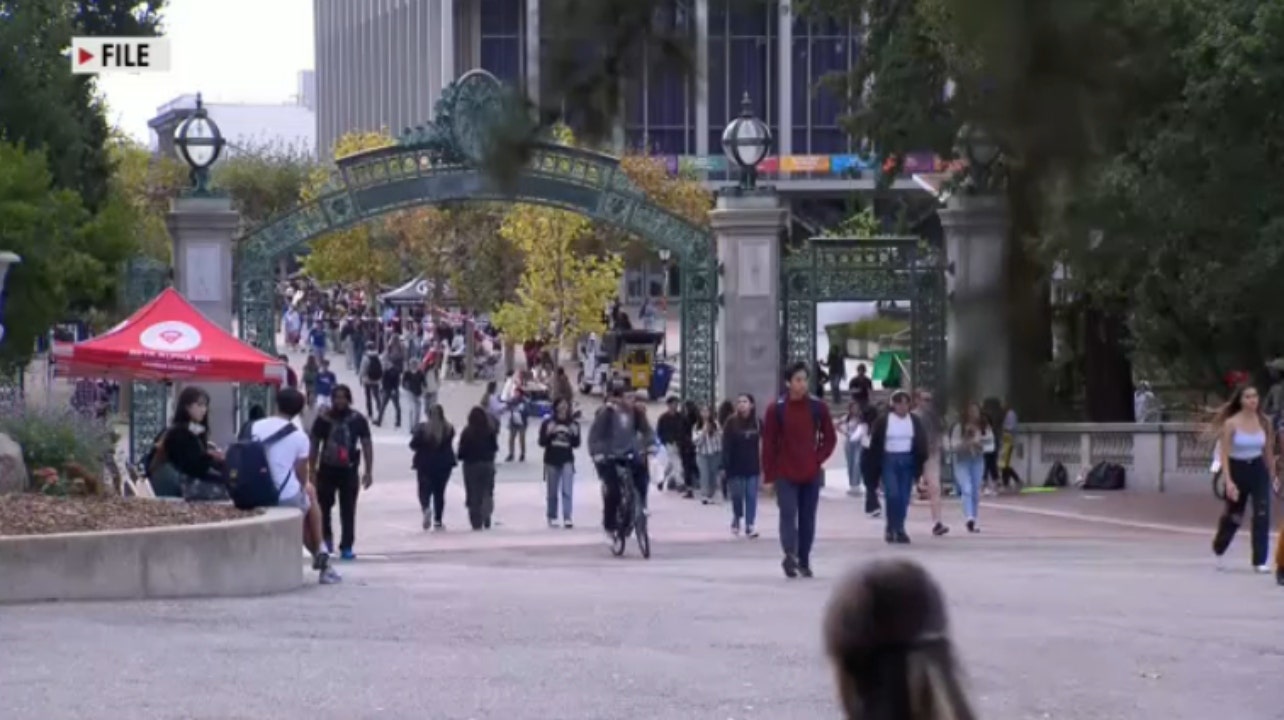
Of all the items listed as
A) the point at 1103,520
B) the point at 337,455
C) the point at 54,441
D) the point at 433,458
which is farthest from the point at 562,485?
the point at 54,441

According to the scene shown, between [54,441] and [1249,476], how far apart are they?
29.1 feet

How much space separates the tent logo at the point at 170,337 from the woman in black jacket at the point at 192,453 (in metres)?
5.41

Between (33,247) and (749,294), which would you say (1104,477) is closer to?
(749,294)

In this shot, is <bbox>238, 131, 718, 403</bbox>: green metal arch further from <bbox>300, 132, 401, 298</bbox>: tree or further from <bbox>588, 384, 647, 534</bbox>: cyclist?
<bbox>300, 132, 401, 298</bbox>: tree

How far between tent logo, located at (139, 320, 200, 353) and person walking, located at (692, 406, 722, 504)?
A: 7216 millimetres

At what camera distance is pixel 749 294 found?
28.5m

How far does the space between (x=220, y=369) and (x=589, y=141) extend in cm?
1981

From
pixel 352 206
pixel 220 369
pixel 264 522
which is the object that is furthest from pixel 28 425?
pixel 352 206

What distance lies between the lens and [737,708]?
1091 cm

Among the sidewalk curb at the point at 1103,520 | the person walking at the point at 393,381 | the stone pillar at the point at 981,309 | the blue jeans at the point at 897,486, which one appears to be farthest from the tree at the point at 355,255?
the stone pillar at the point at 981,309

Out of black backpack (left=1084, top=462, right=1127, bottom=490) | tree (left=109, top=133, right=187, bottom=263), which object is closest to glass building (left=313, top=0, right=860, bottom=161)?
black backpack (left=1084, top=462, right=1127, bottom=490)

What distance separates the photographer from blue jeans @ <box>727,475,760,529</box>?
22.8 meters

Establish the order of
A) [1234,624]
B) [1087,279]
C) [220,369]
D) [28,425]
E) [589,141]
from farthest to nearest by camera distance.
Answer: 1. [220,369]
2. [28,425]
3. [1234,624]
4. [589,141]
5. [1087,279]

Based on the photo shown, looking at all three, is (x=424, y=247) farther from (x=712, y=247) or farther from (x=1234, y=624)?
(x=1234, y=624)
